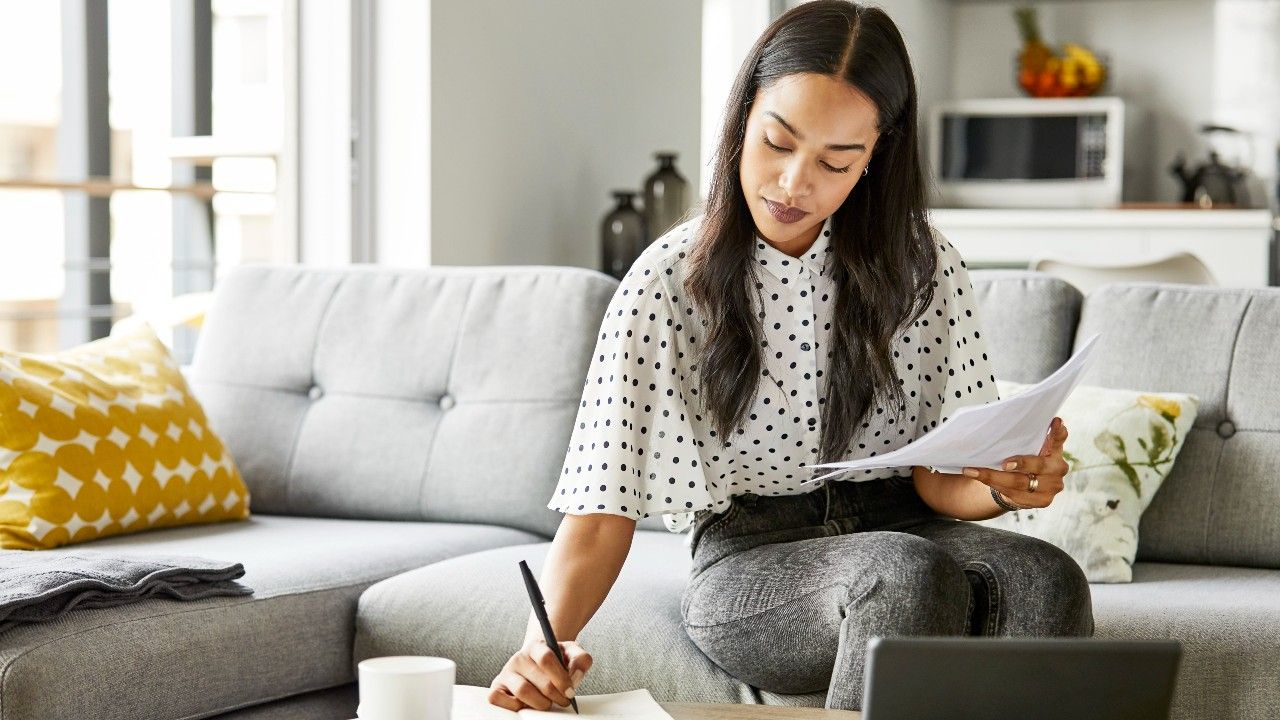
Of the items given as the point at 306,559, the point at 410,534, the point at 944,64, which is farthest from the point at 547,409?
the point at 944,64

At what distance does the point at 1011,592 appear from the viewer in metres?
1.38

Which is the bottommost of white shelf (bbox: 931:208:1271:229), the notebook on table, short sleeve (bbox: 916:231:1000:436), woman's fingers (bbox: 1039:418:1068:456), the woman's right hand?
the notebook on table

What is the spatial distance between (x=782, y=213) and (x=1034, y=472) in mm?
363

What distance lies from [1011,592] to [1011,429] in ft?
0.58

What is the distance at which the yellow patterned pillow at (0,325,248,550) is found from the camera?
1.94 metres

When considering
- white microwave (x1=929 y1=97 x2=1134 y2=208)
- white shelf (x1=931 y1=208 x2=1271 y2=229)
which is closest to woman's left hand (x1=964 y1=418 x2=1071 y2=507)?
white shelf (x1=931 y1=208 x2=1271 y2=229)

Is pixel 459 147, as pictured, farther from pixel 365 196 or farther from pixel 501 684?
pixel 501 684

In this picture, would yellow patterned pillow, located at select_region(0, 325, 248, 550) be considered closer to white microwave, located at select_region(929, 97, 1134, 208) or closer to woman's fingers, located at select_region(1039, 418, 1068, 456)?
woman's fingers, located at select_region(1039, 418, 1068, 456)

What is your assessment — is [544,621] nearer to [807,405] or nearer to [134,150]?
[807,405]

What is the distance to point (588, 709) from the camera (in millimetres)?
1145

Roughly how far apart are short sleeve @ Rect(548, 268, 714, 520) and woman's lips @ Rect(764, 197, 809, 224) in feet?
0.47

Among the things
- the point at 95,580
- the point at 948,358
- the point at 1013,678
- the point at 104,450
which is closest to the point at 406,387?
the point at 104,450

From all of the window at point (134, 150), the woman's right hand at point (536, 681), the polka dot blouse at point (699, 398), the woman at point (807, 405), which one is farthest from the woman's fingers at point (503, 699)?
the window at point (134, 150)

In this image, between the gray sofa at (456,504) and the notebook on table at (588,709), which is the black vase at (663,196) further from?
the notebook on table at (588,709)
